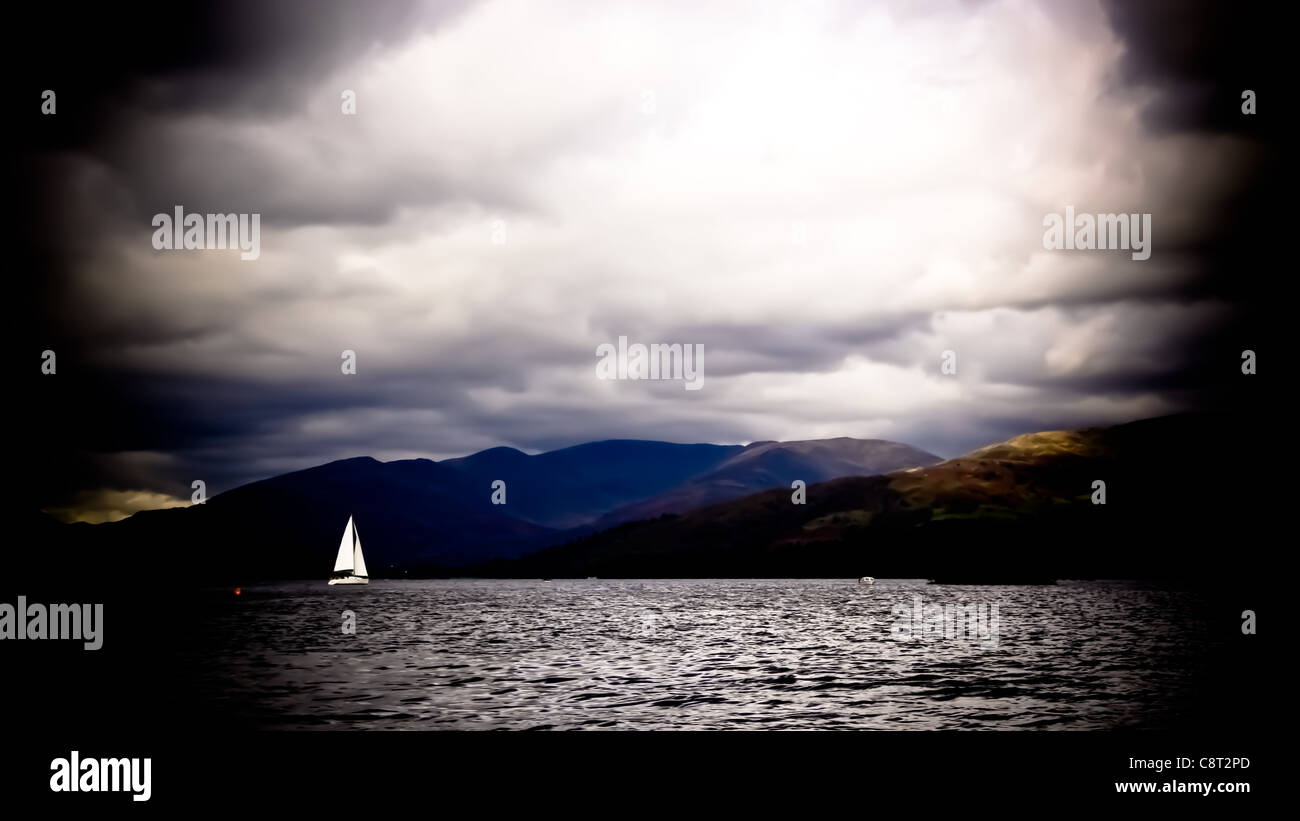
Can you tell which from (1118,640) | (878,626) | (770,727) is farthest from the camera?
(878,626)
